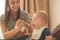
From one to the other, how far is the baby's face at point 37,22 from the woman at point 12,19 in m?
0.05

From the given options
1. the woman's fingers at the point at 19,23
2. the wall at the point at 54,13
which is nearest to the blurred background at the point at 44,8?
the wall at the point at 54,13

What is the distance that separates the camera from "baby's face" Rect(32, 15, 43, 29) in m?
0.99

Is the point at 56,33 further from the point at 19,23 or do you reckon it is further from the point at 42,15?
the point at 19,23

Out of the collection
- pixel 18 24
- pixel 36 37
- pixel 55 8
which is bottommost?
pixel 36 37

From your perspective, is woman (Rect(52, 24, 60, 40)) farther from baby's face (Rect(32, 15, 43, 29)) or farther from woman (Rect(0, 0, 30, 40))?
woman (Rect(0, 0, 30, 40))

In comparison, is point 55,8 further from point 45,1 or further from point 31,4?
point 31,4

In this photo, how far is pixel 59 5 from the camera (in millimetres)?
1028

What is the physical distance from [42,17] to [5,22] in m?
0.31

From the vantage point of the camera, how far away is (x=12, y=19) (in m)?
1.03

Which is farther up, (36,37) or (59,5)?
(59,5)

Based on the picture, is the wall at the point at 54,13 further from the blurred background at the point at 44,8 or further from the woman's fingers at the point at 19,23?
the woman's fingers at the point at 19,23

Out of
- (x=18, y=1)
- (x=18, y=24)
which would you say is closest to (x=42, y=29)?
(x=18, y=24)

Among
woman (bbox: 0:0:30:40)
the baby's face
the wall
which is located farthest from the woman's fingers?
the wall

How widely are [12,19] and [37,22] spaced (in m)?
0.21
